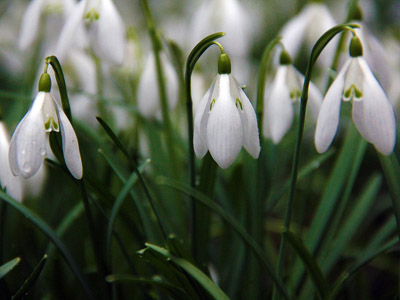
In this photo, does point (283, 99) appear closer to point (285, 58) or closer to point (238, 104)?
point (285, 58)

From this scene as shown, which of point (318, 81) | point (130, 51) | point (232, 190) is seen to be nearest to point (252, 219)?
point (232, 190)

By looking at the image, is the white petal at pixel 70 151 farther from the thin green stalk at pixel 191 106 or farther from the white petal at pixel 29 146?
the thin green stalk at pixel 191 106

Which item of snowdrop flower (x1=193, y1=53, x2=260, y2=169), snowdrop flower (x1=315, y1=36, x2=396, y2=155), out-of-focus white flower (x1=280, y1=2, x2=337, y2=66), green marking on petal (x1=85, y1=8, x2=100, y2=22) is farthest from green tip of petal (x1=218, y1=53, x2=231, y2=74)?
out-of-focus white flower (x1=280, y1=2, x2=337, y2=66)

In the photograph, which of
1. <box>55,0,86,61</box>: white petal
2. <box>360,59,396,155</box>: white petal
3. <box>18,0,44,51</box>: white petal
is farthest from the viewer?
<box>18,0,44,51</box>: white petal

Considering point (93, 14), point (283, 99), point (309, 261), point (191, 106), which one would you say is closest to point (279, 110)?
point (283, 99)

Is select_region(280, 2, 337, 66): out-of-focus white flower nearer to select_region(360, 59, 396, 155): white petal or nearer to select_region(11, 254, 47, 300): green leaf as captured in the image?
select_region(360, 59, 396, 155): white petal

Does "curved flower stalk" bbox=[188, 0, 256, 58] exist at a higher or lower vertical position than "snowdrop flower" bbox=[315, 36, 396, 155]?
higher

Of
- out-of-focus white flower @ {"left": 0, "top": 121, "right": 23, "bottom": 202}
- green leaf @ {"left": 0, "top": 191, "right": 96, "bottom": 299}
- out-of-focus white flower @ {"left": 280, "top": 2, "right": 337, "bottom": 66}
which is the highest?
out-of-focus white flower @ {"left": 280, "top": 2, "right": 337, "bottom": 66}
